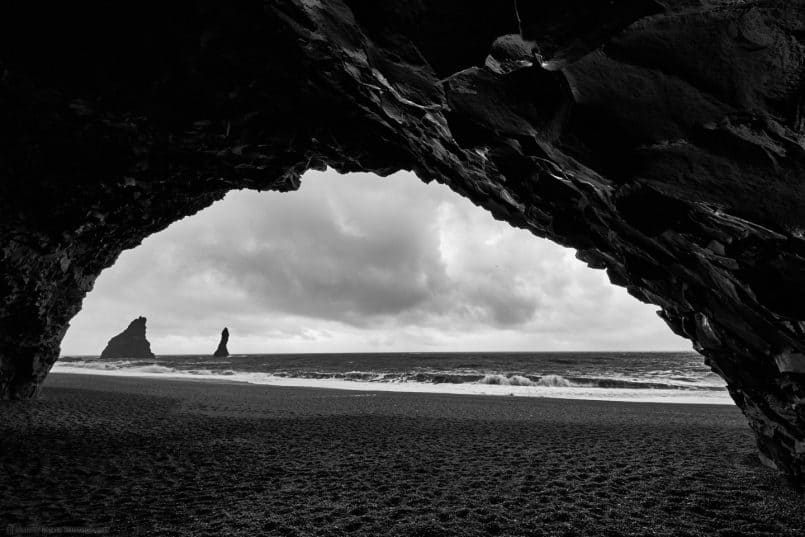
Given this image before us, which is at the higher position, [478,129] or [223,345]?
[478,129]

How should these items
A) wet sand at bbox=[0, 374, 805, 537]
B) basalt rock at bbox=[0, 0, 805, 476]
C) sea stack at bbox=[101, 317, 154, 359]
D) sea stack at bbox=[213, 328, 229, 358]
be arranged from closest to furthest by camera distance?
basalt rock at bbox=[0, 0, 805, 476] → wet sand at bbox=[0, 374, 805, 537] → sea stack at bbox=[213, 328, 229, 358] → sea stack at bbox=[101, 317, 154, 359]

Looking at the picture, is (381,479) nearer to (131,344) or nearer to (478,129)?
(478,129)

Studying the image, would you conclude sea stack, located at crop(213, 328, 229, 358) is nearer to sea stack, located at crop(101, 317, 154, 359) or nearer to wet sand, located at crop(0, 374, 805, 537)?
sea stack, located at crop(101, 317, 154, 359)

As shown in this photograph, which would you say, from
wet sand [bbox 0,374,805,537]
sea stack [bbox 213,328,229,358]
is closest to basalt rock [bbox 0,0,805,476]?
wet sand [bbox 0,374,805,537]

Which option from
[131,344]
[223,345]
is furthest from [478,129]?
[131,344]

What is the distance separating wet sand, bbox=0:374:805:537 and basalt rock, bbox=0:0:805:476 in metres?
1.71

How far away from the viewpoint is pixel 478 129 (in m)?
5.75

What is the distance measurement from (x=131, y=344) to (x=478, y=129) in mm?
146239

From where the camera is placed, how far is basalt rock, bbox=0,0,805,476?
125 inches

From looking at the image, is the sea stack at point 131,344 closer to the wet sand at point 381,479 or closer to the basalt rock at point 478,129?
the basalt rock at point 478,129

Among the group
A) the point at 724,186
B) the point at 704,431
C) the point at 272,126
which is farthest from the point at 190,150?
the point at 704,431

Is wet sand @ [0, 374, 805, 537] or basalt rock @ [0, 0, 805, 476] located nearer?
basalt rock @ [0, 0, 805, 476]

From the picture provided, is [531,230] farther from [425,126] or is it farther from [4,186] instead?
[4,186]

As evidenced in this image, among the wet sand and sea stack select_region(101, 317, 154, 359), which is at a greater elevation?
the wet sand
